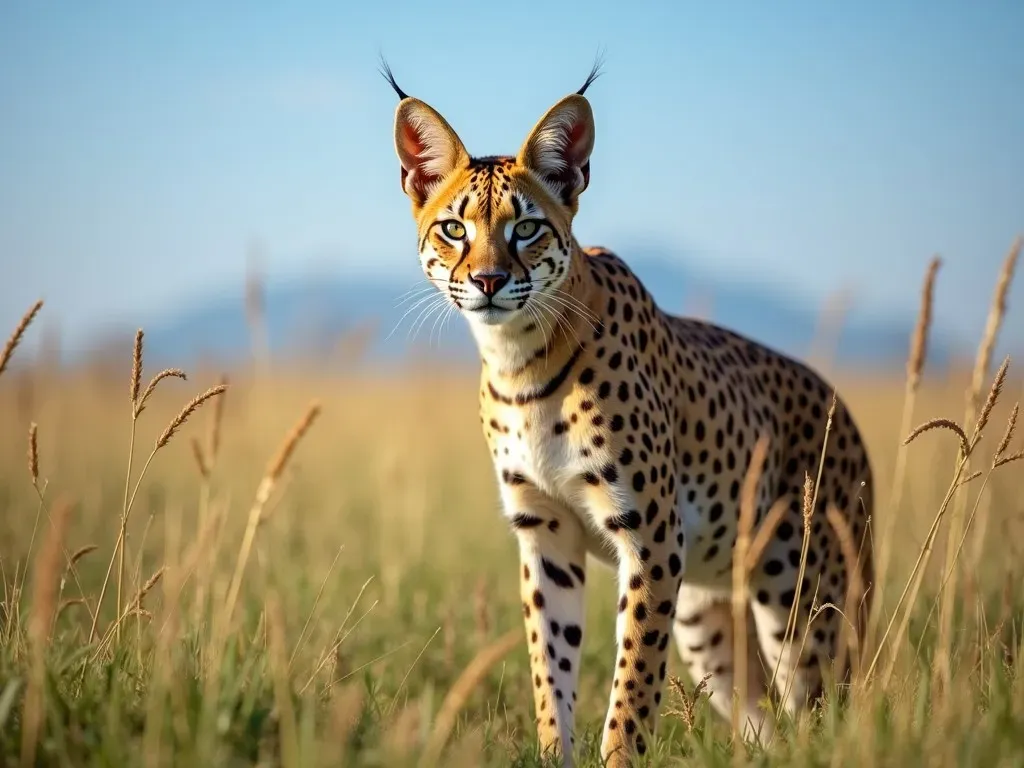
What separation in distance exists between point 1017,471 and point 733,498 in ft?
Answer: 17.4

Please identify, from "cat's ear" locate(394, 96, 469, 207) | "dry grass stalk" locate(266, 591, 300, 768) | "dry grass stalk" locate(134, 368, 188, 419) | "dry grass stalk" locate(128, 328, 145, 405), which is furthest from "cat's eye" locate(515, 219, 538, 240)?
"dry grass stalk" locate(266, 591, 300, 768)

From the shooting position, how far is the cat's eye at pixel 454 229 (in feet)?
14.1

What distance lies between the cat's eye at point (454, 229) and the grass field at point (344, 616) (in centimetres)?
109

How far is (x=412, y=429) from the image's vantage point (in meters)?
14.8

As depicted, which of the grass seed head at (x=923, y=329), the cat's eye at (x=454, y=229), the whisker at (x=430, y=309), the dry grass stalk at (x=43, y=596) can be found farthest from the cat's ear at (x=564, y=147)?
the dry grass stalk at (x=43, y=596)

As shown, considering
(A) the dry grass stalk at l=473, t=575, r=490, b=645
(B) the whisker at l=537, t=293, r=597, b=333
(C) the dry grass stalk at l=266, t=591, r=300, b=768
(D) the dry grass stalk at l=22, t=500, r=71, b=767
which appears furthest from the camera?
(A) the dry grass stalk at l=473, t=575, r=490, b=645

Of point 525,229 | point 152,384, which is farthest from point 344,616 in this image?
point 152,384

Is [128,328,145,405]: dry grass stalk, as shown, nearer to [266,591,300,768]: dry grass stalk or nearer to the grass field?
the grass field

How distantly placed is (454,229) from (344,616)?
2030 millimetres

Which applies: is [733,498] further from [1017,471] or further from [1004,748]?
[1017,471]

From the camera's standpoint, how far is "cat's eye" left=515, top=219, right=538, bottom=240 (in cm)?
425

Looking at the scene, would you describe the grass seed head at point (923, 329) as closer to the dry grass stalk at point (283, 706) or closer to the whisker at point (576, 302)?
the whisker at point (576, 302)

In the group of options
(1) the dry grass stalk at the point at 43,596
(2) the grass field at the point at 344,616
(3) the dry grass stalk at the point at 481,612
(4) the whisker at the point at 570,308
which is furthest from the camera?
(3) the dry grass stalk at the point at 481,612

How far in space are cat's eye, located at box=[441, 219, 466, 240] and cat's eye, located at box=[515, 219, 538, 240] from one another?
0.69ft
